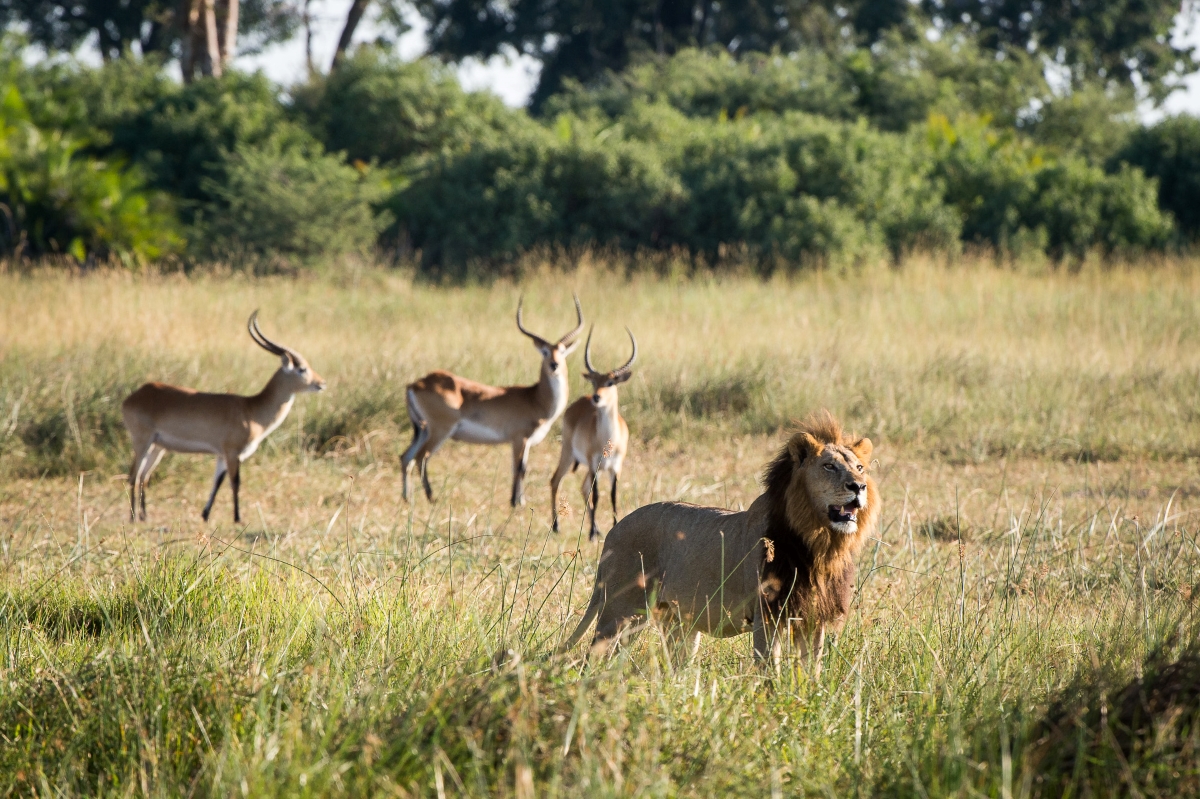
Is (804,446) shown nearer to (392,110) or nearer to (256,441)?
(256,441)

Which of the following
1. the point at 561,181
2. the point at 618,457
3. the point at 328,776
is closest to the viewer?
the point at 328,776

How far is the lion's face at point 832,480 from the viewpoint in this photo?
11.3 ft

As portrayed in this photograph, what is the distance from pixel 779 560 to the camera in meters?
3.53

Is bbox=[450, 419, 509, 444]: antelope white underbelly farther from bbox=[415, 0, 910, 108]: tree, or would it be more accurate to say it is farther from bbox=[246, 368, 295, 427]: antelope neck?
bbox=[415, 0, 910, 108]: tree

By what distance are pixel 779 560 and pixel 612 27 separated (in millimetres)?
30423

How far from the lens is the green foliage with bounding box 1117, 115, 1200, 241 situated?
64.4ft

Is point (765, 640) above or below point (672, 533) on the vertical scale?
below

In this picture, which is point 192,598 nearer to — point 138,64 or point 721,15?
point 138,64

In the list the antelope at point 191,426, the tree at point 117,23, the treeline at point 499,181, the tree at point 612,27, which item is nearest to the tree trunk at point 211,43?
the treeline at point 499,181

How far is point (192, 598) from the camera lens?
4121mm

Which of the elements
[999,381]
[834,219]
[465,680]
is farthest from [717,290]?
[465,680]

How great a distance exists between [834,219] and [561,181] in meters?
4.54

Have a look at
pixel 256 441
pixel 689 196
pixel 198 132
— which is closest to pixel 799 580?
pixel 256 441

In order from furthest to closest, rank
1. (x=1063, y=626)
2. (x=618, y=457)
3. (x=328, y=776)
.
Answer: (x=618, y=457), (x=1063, y=626), (x=328, y=776)
